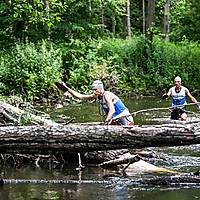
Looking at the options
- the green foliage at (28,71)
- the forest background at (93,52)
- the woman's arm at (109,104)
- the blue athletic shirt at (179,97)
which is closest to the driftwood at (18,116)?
the woman's arm at (109,104)

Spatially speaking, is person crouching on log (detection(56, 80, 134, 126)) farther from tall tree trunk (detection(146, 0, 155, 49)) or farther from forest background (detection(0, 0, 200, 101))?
tall tree trunk (detection(146, 0, 155, 49))

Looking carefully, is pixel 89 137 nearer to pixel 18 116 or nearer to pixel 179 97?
pixel 18 116

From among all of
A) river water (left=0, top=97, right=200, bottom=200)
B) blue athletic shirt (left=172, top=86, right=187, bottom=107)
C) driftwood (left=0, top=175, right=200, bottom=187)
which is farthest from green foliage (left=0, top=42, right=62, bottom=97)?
driftwood (left=0, top=175, right=200, bottom=187)

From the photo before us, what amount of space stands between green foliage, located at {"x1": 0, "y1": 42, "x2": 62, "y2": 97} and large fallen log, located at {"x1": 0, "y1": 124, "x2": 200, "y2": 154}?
53.7 feet

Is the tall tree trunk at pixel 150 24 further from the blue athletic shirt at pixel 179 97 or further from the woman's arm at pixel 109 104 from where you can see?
the woman's arm at pixel 109 104

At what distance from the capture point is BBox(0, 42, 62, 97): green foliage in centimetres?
2612

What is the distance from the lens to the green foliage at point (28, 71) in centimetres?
2612

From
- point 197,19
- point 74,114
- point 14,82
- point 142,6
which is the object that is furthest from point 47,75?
point 142,6

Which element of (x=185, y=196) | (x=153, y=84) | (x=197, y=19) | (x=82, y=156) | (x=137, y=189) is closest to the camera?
(x=185, y=196)

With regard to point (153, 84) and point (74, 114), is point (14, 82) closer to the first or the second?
point (74, 114)

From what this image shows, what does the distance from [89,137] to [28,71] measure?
18.1 metres

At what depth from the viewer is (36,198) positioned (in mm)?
9023

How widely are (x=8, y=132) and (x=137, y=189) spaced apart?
2.41m

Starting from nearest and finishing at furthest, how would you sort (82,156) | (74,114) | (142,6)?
(82,156) → (74,114) → (142,6)
